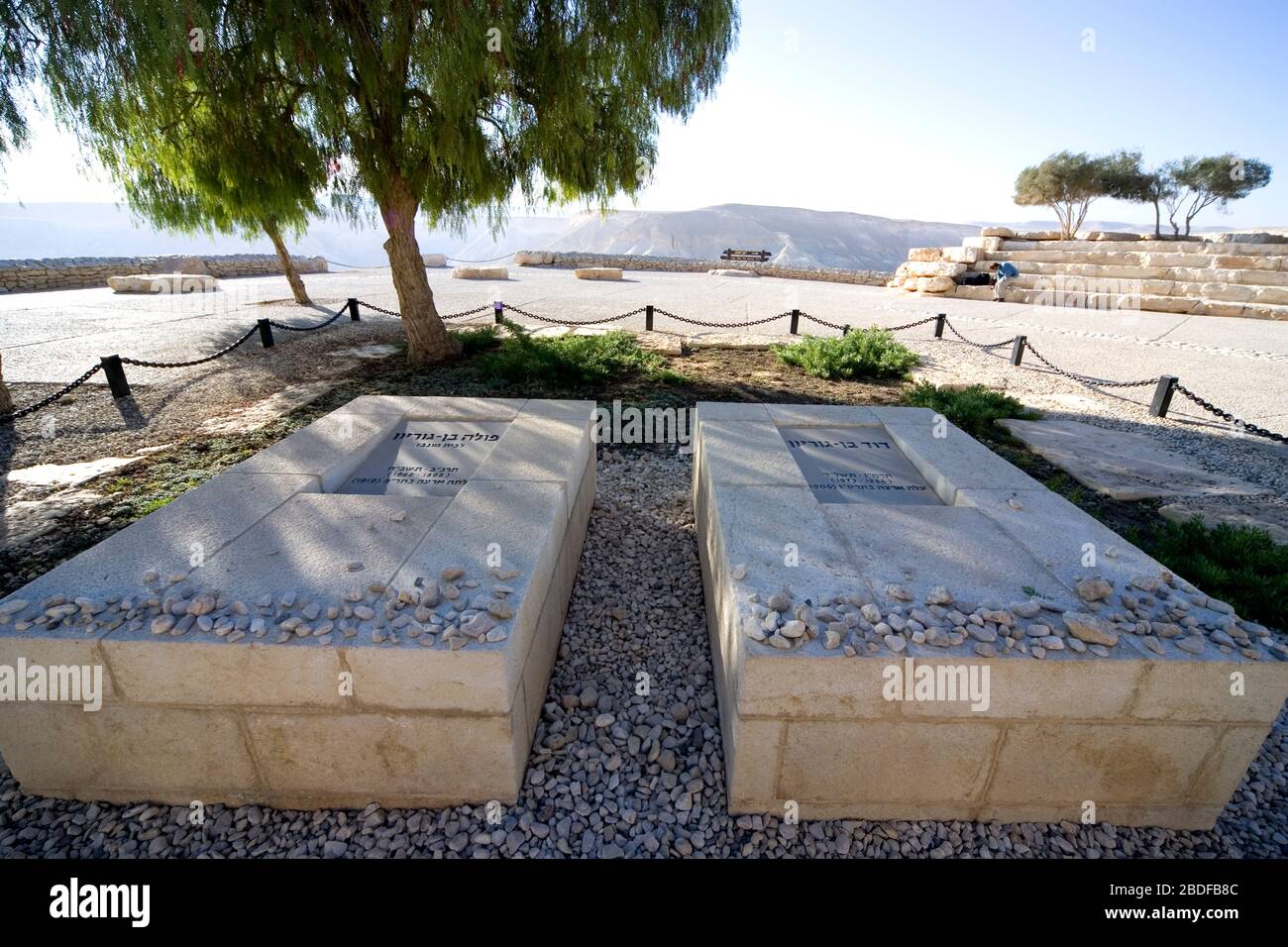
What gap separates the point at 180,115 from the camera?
22.1 feet

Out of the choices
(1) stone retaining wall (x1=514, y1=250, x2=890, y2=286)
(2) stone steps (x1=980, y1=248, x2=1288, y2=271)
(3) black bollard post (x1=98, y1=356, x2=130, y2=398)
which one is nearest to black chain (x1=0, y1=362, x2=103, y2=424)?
(3) black bollard post (x1=98, y1=356, x2=130, y2=398)

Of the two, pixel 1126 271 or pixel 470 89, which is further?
pixel 1126 271

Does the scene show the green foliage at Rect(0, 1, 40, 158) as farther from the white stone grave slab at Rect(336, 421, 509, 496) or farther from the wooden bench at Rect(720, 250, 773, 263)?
the wooden bench at Rect(720, 250, 773, 263)

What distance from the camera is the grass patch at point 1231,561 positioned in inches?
140

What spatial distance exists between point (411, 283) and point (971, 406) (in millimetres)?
7701

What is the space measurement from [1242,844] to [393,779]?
3.47 metres

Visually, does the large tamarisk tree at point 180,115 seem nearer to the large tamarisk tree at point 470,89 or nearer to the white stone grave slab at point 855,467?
the large tamarisk tree at point 470,89

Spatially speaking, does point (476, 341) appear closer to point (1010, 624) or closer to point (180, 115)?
point (180, 115)

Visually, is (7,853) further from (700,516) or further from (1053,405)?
(1053,405)

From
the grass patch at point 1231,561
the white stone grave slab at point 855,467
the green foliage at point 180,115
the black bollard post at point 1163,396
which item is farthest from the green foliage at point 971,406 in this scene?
the green foliage at point 180,115

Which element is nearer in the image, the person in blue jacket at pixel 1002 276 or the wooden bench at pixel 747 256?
the person in blue jacket at pixel 1002 276

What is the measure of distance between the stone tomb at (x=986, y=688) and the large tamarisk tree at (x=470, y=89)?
649 cm

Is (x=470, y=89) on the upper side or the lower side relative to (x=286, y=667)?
upper

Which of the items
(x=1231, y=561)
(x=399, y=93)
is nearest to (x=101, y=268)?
(x=399, y=93)
